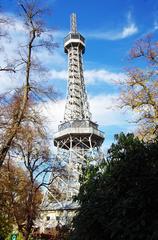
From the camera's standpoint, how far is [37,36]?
52.0 feet

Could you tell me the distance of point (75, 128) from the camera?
68.8 meters

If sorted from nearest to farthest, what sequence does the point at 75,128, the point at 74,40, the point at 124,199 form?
1. the point at 124,199
2. the point at 75,128
3. the point at 74,40

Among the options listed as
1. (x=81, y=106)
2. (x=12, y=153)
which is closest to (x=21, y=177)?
(x=12, y=153)

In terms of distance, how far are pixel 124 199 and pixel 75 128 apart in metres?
62.3

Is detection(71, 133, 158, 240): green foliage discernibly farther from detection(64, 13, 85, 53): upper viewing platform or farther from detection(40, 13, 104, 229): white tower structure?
detection(64, 13, 85, 53): upper viewing platform

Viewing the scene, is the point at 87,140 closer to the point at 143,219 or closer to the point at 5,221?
the point at 5,221

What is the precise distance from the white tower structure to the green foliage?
4265 cm

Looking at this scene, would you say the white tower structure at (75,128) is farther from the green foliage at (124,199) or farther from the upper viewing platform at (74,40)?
the green foliage at (124,199)

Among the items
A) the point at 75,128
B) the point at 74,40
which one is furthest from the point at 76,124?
the point at 74,40

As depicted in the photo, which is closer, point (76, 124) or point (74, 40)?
point (76, 124)

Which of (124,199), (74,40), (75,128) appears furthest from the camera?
(74,40)

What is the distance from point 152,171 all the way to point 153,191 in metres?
0.41

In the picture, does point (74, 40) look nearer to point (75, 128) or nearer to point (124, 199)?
point (75, 128)

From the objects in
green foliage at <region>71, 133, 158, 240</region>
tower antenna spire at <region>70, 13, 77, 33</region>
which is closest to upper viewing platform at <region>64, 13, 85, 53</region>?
tower antenna spire at <region>70, 13, 77, 33</region>
